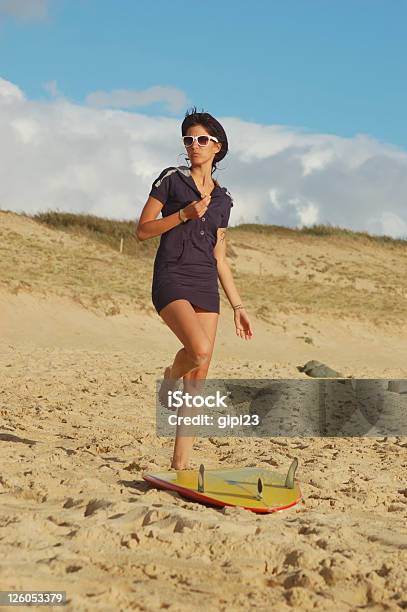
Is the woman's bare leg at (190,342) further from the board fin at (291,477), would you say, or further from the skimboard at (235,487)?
the board fin at (291,477)

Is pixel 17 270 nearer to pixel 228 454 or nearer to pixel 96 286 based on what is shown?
pixel 96 286

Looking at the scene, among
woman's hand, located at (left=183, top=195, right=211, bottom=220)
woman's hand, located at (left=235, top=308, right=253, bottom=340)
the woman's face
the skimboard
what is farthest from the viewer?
woman's hand, located at (left=235, top=308, right=253, bottom=340)

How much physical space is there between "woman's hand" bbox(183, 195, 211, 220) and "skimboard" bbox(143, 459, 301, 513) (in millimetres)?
1453

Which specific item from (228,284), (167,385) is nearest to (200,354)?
(167,385)

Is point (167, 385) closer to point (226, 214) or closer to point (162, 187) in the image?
point (226, 214)

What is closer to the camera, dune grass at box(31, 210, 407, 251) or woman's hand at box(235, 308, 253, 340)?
woman's hand at box(235, 308, 253, 340)

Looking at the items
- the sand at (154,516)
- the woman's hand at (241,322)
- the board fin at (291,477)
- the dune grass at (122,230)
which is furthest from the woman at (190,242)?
the dune grass at (122,230)

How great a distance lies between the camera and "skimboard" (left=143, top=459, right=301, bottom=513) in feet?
15.5

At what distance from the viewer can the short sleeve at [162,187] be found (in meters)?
5.14

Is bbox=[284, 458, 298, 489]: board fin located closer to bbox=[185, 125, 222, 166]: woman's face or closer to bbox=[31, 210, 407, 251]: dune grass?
bbox=[185, 125, 222, 166]: woman's face

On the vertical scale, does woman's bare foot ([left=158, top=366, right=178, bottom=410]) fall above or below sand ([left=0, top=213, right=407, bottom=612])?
above

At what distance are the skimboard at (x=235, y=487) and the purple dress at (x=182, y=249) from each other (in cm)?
102

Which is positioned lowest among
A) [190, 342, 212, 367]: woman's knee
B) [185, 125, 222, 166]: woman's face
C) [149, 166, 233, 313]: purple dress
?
[190, 342, 212, 367]: woman's knee

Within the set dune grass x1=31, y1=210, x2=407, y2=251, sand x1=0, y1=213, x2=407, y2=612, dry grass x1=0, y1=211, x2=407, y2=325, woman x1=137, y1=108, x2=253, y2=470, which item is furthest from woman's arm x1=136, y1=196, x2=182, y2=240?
dune grass x1=31, y1=210, x2=407, y2=251
